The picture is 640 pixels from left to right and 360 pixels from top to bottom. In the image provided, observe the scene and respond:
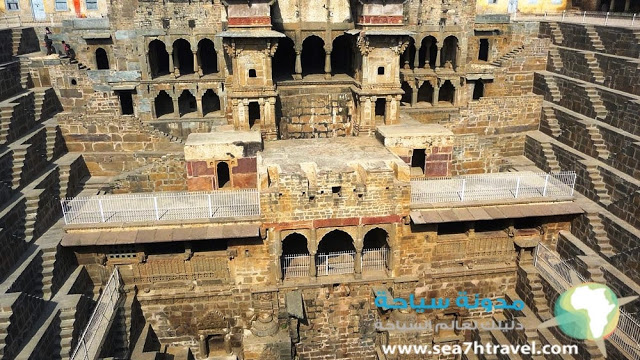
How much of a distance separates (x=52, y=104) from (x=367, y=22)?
17.9 m

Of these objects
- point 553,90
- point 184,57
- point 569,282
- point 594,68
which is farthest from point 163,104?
point 569,282

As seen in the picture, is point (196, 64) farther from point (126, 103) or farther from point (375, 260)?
point (375, 260)

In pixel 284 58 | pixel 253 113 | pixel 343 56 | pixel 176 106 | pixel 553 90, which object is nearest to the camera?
pixel 253 113

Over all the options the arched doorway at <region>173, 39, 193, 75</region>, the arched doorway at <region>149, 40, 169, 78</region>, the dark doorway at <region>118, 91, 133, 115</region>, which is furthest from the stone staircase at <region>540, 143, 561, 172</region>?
the dark doorway at <region>118, 91, 133, 115</region>

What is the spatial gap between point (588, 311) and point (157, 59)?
29.4m

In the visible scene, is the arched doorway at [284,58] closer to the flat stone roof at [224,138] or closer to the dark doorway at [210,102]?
the dark doorway at [210,102]

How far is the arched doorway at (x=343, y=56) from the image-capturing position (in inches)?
1131

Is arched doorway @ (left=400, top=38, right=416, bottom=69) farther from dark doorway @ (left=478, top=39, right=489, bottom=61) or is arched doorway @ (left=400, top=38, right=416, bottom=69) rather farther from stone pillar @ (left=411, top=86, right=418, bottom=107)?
dark doorway @ (left=478, top=39, right=489, bottom=61)

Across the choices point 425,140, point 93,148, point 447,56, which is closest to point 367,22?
point 425,140

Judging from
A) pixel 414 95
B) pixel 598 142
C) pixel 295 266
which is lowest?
pixel 295 266

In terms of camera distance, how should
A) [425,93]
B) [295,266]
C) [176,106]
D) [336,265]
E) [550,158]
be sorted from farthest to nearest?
[425,93], [176,106], [550,158], [336,265], [295,266]

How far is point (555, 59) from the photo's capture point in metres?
28.5

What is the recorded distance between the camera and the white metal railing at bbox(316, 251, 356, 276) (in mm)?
20125

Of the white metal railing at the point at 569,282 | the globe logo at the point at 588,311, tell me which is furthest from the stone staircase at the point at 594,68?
the globe logo at the point at 588,311
